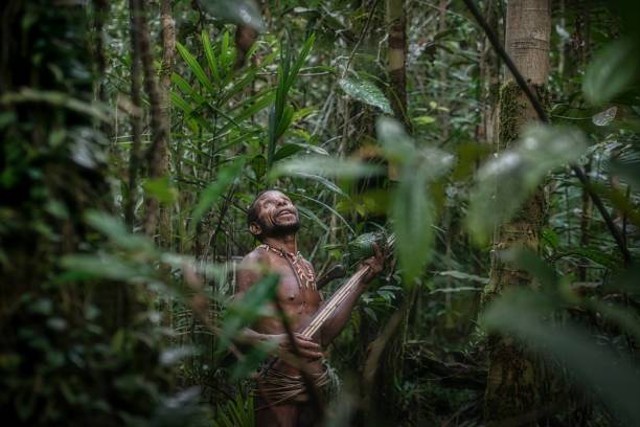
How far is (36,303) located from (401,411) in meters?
2.99

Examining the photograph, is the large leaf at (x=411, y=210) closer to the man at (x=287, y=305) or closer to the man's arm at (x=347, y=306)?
the man at (x=287, y=305)

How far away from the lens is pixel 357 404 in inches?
49.6

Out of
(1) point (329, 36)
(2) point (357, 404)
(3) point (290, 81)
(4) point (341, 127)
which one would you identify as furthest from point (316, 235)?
(2) point (357, 404)

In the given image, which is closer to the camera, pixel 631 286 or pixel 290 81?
pixel 631 286

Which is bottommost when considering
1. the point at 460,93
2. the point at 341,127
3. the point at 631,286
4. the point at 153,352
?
the point at 153,352

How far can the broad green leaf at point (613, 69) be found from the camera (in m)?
1.05

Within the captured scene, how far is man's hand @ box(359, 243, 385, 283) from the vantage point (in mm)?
2900

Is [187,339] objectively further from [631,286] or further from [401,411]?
[631,286]

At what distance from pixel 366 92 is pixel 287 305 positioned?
102 centimetres

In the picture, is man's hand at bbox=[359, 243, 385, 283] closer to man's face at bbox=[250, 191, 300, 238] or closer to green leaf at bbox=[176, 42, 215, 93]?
man's face at bbox=[250, 191, 300, 238]

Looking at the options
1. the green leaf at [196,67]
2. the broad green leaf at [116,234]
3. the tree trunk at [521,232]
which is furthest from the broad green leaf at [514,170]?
the green leaf at [196,67]

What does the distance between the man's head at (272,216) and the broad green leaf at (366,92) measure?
1.87ft

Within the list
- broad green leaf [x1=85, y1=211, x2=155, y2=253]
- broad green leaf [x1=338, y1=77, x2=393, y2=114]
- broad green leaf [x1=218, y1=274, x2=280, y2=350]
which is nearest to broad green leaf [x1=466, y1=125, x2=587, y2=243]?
broad green leaf [x1=218, y1=274, x2=280, y2=350]

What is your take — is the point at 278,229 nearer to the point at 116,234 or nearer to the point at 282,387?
the point at 282,387
